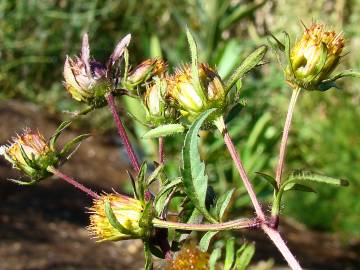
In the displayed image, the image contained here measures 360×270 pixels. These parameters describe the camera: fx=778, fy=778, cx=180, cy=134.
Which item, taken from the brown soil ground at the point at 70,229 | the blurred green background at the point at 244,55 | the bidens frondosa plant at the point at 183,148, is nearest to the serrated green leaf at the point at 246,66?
the bidens frondosa plant at the point at 183,148

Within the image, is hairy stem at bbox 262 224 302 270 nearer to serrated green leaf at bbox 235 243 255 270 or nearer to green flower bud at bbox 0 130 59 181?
serrated green leaf at bbox 235 243 255 270

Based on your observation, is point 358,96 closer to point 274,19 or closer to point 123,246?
point 274,19

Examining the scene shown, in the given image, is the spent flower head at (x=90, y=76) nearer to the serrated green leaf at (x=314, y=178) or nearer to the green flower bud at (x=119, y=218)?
the green flower bud at (x=119, y=218)

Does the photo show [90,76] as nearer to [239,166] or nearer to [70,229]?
[239,166]

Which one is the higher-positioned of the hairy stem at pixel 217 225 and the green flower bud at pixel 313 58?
the green flower bud at pixel 313 58

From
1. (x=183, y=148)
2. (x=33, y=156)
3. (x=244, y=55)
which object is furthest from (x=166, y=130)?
(x=244, y=55)
